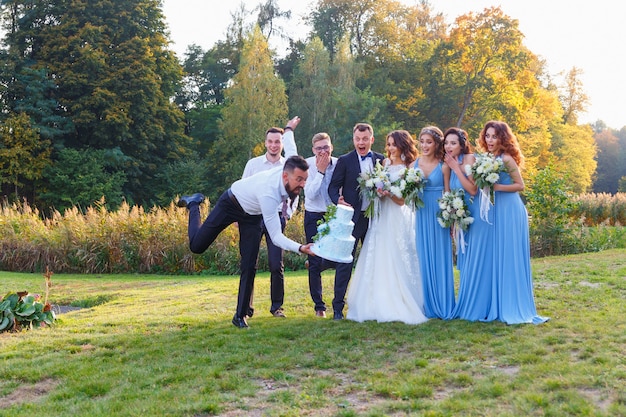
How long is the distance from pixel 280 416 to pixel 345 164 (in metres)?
3.93

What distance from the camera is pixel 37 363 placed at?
6.07 meters

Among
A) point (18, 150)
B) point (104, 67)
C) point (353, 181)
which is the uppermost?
point (104, 67)

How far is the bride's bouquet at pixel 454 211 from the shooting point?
7402mm

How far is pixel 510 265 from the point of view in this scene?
7.23 metres

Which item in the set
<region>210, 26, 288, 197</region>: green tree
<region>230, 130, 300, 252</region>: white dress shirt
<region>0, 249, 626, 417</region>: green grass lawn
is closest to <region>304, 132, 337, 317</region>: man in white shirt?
<region>0, 249, 626, 417</region>: green grass lawn

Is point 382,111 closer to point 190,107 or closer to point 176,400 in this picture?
point 190,107

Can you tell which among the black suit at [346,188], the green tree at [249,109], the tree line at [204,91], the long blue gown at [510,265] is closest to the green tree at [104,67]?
the tree line at [204,91]

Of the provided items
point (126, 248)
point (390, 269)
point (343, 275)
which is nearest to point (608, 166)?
point (126, 248)

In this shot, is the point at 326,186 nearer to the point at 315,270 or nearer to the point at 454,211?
the point at 315,270

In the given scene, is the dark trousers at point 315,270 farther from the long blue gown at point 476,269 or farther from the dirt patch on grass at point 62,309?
the dirt patch on grass at point 62,309

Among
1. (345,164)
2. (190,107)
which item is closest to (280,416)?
(345,164)

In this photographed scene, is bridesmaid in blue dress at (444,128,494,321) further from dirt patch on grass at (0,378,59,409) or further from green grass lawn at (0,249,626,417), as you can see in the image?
dirt patch on grass at (0,378,59,409)

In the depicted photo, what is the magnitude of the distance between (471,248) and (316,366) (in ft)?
9.01

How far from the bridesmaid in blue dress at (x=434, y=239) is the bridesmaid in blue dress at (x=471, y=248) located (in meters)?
0.13
